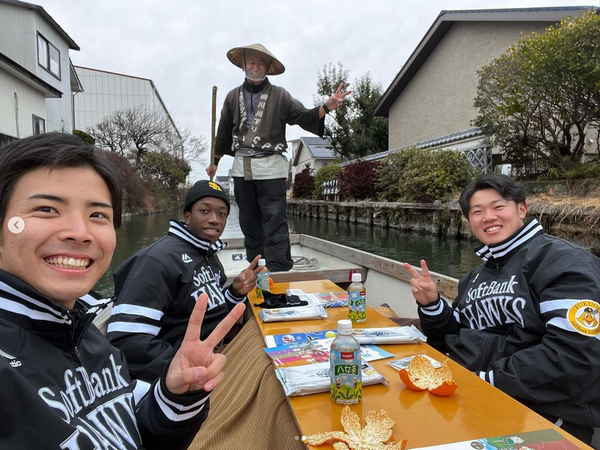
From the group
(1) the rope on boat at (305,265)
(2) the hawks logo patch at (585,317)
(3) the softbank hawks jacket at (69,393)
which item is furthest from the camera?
(1) the rope on boat at (305,265)

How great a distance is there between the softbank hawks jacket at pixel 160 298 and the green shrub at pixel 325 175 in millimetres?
22149

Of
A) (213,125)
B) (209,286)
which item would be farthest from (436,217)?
(209,286)

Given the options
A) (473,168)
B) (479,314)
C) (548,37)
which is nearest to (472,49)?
(473,168)

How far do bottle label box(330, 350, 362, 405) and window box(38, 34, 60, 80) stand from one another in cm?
1896

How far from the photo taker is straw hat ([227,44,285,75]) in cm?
350

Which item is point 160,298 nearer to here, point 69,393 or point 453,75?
point 69,393

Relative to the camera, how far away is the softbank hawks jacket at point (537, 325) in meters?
1.54

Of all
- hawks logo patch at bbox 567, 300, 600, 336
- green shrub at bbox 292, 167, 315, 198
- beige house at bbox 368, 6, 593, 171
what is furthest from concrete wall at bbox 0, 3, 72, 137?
green shrub at bbox 292, 167, 315, 198

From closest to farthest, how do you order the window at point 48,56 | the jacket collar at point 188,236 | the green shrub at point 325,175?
1. the jacket collar at point 188,236
2. the window at point 48,56
3. the green shrub at point 325,175

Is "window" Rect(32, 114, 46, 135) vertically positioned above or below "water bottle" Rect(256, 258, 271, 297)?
above

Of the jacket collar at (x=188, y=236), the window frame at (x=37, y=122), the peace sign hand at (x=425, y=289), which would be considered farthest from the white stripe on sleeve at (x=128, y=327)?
the window frame at (x=37, y=122)

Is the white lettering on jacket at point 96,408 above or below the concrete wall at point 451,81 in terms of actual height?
below

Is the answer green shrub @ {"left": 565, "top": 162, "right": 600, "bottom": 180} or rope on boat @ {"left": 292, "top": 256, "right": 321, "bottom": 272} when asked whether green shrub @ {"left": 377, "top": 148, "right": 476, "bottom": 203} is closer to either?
green shrub @ {"left": 565, "top": 162, "right": 600, "bottom": 180}

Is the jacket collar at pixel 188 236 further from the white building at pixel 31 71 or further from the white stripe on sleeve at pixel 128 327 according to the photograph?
the white building at pixel 31 71
